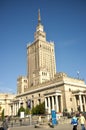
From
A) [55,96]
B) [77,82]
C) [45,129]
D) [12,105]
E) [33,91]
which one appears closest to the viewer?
[45,129]

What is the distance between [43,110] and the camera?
73.6 metres

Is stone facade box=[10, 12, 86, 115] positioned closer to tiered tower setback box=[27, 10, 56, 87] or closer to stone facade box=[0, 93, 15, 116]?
tiered tower setback box=[27, 10, 56, 87]

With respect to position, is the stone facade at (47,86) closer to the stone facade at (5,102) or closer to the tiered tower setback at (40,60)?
the tiered tower setback at (40,60)

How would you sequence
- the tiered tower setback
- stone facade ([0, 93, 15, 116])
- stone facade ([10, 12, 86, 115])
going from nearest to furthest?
stone facade ([10, 12, 86, 115])
the tiered tower setback
stone facade ([0, 93, 15, 116])

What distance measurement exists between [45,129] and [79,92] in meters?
45.4

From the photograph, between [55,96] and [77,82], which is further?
[77,82]

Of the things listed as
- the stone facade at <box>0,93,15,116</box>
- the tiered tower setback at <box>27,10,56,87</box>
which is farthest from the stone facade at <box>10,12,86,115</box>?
the stone facade at <box>0,93,15,116</box>

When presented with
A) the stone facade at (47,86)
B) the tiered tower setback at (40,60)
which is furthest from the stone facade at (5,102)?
the tiered tower setback at (40,60)

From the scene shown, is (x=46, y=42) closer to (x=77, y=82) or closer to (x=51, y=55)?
(x=51, y=55)

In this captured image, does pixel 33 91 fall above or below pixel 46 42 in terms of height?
below

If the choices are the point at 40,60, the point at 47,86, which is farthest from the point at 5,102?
the point at 47,86

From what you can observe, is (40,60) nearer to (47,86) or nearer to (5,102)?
(5,102)

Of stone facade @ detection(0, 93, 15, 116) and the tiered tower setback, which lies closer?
the tiered tower setback

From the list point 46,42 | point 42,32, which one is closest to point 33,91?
point 46,42
